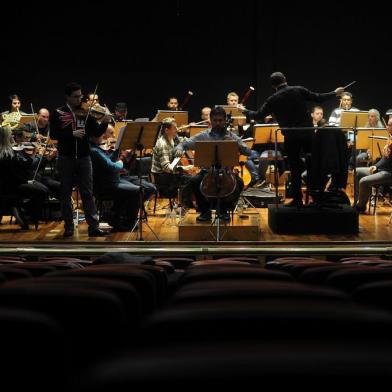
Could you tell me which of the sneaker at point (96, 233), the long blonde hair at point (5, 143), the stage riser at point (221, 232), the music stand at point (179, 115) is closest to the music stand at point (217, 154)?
the stage riser at point (221, 232)

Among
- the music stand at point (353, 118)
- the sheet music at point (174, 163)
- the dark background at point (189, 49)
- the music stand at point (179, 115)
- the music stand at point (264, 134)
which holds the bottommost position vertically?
the sheet music at point (174, 163)

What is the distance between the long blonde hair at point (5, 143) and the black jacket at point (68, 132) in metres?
0.88

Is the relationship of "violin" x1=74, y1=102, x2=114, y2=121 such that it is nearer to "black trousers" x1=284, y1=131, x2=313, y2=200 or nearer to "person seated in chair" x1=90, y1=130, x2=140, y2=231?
"person seated in chair" x1=90, y1=130, x2=140, y2=231

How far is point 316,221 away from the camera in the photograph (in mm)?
7145

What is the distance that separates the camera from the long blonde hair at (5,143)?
7625mm

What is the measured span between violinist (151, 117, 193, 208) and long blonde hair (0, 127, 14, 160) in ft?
6.22

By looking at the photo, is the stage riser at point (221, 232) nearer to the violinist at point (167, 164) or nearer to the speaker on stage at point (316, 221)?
the speaker on stage at point (316, 221)

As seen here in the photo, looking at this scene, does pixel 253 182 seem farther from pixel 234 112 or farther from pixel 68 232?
pixel 68 232

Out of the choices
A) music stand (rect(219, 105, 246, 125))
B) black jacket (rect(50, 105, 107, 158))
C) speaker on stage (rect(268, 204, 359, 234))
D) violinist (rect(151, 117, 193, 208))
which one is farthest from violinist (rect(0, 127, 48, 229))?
music stand (rect(219, 105, 246, 125))

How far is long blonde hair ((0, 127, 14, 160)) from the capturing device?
25.0 ft

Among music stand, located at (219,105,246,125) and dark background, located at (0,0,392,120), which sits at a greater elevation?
dark background, located at (0,0,392,120)

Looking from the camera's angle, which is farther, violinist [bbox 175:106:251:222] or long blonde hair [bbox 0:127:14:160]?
long blonde hair [bbox 0:127:14:160]

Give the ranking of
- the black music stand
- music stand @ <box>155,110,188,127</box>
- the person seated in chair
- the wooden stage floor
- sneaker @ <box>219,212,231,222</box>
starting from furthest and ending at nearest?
music stand @ <box>155,110,188,127</box> < the person seated in chair < sneaker @ <box>219,212,231,222</box> < the black music stand < the wooden stage floor

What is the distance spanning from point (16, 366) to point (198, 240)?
19.8 ft
